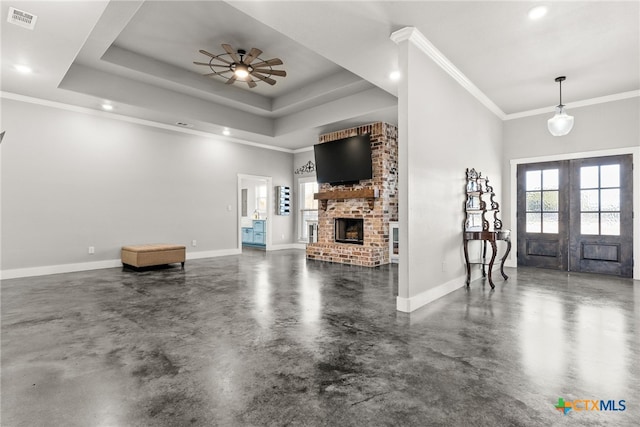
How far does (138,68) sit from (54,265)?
360 centimetres

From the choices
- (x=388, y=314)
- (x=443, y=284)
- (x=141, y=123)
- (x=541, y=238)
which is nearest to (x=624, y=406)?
(x=388, y=314)

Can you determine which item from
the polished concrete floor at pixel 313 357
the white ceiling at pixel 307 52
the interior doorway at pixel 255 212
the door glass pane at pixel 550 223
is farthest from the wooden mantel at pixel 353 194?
the door glass pane at pixel 550 223

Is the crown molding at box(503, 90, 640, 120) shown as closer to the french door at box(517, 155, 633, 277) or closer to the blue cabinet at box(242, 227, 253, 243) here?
the french door at box(517, 155, 633, 277)

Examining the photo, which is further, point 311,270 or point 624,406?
point 311,270

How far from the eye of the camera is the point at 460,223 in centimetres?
454

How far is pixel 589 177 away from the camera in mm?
5398

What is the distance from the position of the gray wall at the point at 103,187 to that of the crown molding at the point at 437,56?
540 cm

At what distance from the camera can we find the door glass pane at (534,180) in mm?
5887

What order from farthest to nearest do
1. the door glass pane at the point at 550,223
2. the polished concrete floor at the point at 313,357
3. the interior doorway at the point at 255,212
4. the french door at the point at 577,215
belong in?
1. the interior doorway at the point at 255,212
2. the door glass pane at the point at 550,223
3. the french door at the point at 577,215
4. the polished concrete floor at the point at 313,357

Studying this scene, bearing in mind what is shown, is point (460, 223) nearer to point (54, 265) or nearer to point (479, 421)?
point (479, 421)

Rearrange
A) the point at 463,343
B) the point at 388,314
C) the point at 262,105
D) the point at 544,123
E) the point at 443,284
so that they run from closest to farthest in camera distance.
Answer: the point at 463,343, the point at 388,314, the point at 443,284, the point at 544,123, the point at 262,105

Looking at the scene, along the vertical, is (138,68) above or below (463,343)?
above

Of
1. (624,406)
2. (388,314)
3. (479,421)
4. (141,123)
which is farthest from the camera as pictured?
(141,123)

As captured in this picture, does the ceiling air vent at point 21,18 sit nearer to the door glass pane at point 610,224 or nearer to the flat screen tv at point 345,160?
the flat screen tv at point 345,160
